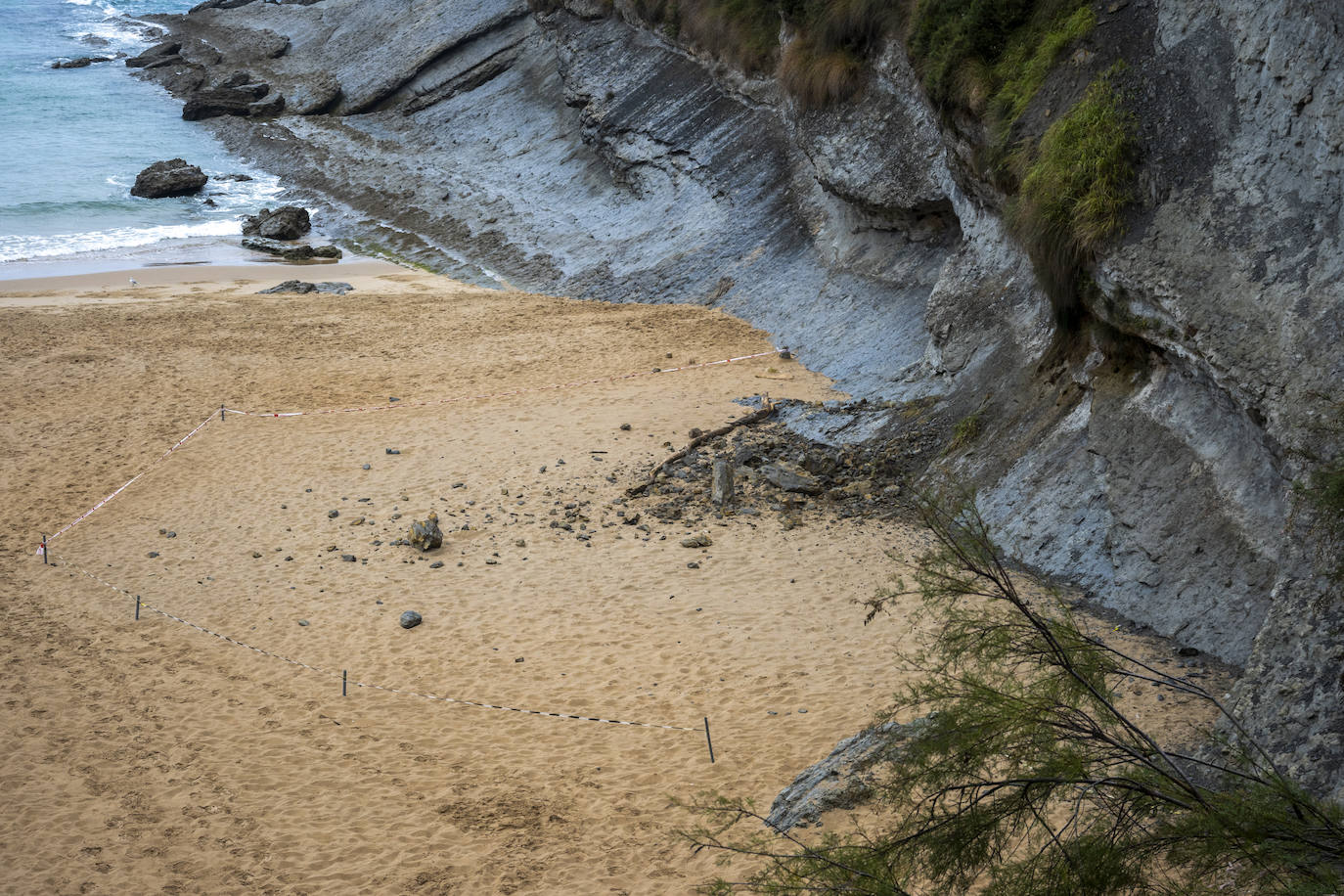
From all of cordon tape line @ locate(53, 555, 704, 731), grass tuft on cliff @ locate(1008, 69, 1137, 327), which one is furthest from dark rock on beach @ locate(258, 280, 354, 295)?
grass tuft on cliff @ locate(1008, 69, 1137, 327)

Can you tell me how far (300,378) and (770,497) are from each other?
10205mm

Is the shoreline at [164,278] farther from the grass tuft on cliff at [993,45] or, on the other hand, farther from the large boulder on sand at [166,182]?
the grass tuft on cliff at [993,45]

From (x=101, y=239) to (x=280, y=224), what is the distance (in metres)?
5.78

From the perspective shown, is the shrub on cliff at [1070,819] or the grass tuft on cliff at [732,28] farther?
the grass tuft on cliff at [732,28]

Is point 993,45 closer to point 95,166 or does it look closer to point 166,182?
point 166,182

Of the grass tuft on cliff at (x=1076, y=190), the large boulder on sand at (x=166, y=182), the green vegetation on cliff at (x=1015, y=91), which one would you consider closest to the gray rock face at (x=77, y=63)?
the large boulder on sand at (x=166, y=182)

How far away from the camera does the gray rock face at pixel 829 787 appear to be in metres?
7.86

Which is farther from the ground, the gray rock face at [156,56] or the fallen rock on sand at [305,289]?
the fallen rock on sand at [305,289]

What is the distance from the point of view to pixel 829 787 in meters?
8.05

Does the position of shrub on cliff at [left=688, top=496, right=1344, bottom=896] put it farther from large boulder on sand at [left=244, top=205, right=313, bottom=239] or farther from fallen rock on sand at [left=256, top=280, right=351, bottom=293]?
large boulder on sand at [left=244, top=205, right=313, bottom=239]

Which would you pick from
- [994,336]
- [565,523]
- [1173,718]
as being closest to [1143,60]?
[994,336]

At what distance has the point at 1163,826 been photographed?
16.2 ft

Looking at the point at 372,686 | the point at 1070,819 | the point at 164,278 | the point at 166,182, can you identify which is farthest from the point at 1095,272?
the point at 166,182

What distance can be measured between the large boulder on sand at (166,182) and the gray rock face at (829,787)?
3683 cm
